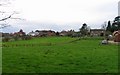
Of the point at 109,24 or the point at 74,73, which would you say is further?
the point at 109,24

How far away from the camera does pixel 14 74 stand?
53.7 feet

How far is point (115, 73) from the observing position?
16.9 m

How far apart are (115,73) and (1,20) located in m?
7.97

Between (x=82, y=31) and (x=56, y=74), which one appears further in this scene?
(x=82, y=31)

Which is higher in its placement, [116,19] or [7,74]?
[116,19]

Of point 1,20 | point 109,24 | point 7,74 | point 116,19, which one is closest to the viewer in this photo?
point 1,20

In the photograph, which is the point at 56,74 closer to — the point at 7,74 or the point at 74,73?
the point at 74,73

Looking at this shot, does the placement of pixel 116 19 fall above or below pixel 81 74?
above

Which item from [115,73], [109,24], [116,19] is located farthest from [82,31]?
[115,73]

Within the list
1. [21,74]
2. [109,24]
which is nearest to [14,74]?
[21,74]

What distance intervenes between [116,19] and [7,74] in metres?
122

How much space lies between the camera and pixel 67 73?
1678 centimetres

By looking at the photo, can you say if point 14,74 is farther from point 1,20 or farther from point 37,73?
point 1,20

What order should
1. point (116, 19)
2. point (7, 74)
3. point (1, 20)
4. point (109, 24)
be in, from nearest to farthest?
point (1, 20)
point (7, 74)
point (116, 19)
point (109, 24)
